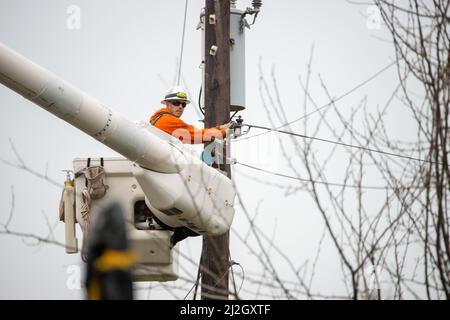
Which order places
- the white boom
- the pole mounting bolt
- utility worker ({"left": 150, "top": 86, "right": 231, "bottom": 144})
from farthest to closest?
the pole mounting bolt
utility worker ({"left": 150, "top": 86, "right": 231, "bottom": 144})
the white boom

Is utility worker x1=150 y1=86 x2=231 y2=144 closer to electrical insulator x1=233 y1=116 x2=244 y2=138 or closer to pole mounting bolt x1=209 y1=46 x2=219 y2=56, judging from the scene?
electrical insulator x1=233 y1=116 x2=244 y2=138

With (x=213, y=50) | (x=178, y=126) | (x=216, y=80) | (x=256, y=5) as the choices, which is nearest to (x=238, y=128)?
(x=216, y=80)

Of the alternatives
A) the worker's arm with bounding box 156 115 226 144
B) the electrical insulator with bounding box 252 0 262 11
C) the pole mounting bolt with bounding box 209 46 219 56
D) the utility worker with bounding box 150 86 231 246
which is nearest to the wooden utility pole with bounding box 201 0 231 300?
the pole mounting bolt with bounding box 209 46 219 56

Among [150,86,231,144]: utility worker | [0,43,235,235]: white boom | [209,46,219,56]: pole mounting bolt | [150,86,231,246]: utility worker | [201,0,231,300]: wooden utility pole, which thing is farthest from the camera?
[209,46,219,56]: pole mounting bolt

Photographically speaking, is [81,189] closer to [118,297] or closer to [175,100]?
[175,100]

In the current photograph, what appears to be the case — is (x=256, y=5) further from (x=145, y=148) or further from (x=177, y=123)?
(x=145, y=148)

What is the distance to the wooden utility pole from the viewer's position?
1107 centimetres

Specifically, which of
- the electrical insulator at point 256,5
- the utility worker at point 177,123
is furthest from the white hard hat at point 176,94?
the electrical insulator at point 256,5

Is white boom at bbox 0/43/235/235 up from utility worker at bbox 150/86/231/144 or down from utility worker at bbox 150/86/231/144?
down

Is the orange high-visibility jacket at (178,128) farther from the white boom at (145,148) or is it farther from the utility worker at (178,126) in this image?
the white boom at (145,148)

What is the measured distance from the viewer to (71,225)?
9969 mm

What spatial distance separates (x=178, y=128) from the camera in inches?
405

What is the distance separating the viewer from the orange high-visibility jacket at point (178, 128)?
10.2 metres

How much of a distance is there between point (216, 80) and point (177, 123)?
4.13ft
